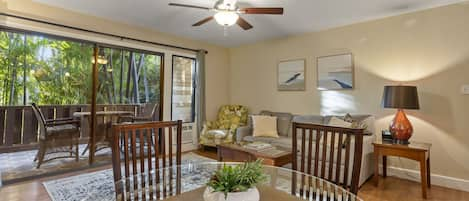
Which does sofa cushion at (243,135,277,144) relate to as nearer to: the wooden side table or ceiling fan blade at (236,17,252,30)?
the wooden side table

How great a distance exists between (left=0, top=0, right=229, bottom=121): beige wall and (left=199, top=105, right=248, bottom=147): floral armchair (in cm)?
29

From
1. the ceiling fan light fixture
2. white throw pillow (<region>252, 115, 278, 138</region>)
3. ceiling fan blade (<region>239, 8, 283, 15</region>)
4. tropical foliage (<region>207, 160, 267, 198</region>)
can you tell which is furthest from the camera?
white throw pillow (<region>252, 115, 278, 138</region>)

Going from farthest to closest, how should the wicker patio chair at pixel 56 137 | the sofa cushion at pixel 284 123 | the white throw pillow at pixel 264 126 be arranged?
the sofa cushion at pixel 284 123 < the white throw pillow at pixel 264 126 < the wicker patio chair at pixel 56 137

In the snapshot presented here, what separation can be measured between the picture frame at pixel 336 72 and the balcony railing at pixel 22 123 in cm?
372

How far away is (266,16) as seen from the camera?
3.67m

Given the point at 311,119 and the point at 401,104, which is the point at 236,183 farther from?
the point at 311,119

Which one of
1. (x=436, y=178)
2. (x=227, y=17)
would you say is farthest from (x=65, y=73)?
(x=436, y=178)

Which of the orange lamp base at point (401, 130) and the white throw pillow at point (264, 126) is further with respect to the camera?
the white throw pillow at point (264, 126)

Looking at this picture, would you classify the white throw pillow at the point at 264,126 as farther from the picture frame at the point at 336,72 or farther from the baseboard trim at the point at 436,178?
the baseboard trim at the point at 436,178

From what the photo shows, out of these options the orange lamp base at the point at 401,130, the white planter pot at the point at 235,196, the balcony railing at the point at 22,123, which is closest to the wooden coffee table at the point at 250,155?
the orange lamp base at the point at 401,130

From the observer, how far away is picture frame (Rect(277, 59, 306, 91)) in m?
4.55

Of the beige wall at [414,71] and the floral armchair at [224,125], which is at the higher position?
the beige wall at [414,71]

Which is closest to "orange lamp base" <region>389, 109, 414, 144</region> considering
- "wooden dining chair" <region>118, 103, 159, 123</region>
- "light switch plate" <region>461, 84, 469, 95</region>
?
"light switch plate" <region>461, 84, 469, 95</region>

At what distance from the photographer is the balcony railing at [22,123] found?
3154 millimetres
